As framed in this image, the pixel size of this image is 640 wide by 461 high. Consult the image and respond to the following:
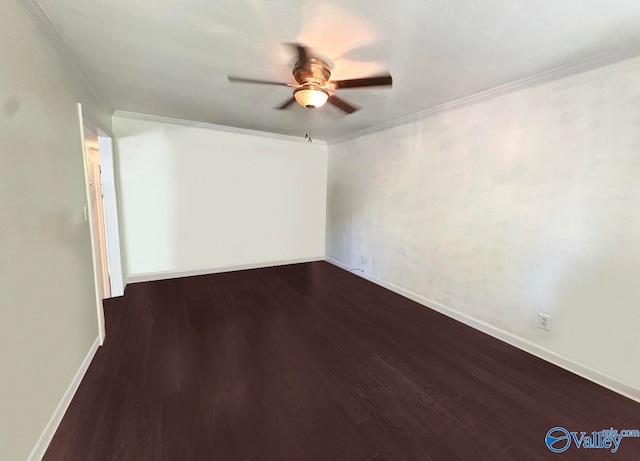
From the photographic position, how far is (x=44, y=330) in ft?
4.78

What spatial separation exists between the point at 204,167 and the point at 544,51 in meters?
4.00

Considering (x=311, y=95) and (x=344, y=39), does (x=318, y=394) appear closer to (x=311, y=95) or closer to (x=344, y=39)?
(x=311, y=95)

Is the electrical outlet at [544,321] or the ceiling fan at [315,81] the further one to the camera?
the electrical outlet at [544,321]

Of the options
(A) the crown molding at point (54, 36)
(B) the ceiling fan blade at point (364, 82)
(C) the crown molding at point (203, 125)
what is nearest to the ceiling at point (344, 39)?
(A) the crown molding at point (54, 36)

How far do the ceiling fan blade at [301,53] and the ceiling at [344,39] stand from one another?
0.19ft

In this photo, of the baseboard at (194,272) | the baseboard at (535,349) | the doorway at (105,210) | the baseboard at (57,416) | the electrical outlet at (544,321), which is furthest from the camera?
the baseboard at (194,272)

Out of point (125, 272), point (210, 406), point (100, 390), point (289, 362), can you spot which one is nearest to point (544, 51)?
point (289, 362)

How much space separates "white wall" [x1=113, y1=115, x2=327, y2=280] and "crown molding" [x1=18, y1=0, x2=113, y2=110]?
4.54 feet

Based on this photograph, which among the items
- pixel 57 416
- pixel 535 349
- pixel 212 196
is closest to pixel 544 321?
pixel 535 349

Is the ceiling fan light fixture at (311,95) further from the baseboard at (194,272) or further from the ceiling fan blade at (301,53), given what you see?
the baseboard at (194,272)

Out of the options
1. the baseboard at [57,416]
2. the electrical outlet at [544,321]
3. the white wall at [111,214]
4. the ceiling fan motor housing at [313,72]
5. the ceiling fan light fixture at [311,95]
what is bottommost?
the baseboard at [57,416]

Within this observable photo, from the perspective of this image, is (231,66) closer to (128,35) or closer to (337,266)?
(128,35)

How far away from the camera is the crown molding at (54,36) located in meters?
1.42

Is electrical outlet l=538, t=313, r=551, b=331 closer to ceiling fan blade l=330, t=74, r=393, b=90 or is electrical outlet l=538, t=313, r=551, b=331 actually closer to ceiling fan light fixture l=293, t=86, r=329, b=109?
ceiling fan blade l=330, t=74, r=393, b=90
